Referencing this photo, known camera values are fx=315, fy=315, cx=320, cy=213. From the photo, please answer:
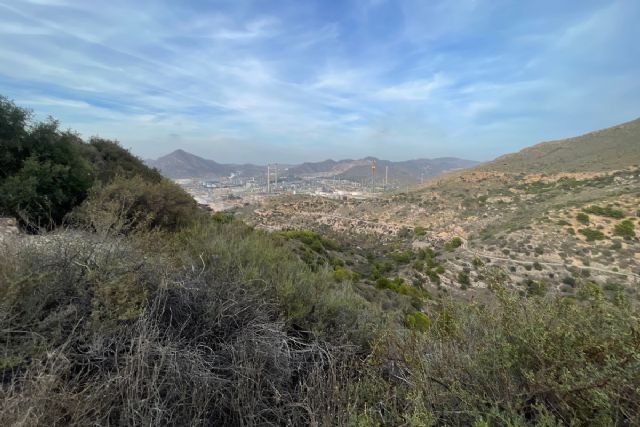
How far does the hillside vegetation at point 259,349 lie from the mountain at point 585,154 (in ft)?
158

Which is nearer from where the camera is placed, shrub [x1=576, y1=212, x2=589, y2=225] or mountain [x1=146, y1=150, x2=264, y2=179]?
shrub [x1=576, y1=212, x2=589, y2=225]

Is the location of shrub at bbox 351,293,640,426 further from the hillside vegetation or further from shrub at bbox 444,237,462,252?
shrub at bbox 444,237,462,252

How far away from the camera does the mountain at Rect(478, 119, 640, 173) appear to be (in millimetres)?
40312

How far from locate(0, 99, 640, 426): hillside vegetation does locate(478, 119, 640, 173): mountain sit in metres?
48.1

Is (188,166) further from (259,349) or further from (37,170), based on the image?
(259,349)

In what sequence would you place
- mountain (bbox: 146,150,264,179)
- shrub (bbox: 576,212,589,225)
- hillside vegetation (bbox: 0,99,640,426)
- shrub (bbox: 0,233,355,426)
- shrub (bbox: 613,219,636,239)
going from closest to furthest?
hillside vegetation (bbox: 0,99,640,426)
shrub (bbox: 0,233,355,426)
shrub (bbox: 613,219,636,239)
shrub (bbox: 576,212,589,225)
mountain (bbox: 146,150,264,179)

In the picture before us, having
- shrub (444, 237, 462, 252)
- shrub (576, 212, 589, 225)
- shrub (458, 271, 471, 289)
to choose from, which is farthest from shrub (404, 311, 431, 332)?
shrub (576, 212, 589, 225)

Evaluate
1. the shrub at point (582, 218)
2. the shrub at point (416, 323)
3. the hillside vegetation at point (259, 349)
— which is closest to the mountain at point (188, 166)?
the shrub at point (582, 218)

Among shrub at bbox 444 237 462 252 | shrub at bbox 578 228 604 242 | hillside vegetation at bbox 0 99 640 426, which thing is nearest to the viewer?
hillside vegetation at bbox 0 99 640 426

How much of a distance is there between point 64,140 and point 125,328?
11.1 m

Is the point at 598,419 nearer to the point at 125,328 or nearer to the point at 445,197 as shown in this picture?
the point at 125,328

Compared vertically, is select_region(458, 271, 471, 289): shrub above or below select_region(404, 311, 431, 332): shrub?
below

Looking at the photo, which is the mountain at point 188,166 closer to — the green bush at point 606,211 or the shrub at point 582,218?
the shrub at point 582,218

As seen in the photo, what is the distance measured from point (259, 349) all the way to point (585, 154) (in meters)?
60.2
